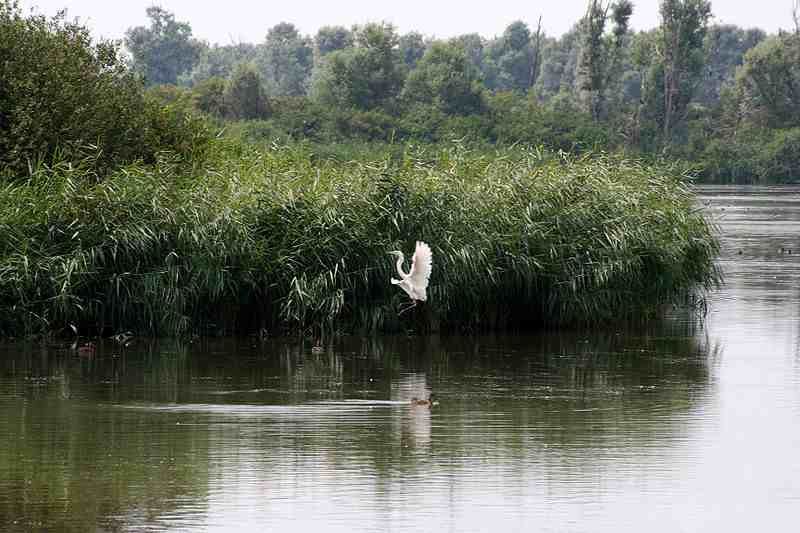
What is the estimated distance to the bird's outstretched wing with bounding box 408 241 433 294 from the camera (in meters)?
17.2

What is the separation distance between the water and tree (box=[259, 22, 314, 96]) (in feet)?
390

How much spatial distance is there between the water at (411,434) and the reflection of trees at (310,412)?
0.11 feet

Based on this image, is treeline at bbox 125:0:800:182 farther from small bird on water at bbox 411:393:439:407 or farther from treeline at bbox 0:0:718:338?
small bird on water at bbox 411:393:439:407

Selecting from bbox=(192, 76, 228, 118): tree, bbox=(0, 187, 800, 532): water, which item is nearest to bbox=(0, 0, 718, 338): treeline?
bbox=(0, 187, 800, 532): water

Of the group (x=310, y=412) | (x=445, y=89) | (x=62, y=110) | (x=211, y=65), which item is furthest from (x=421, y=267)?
(x=211, y=65)

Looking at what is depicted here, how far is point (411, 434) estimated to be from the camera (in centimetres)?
1254

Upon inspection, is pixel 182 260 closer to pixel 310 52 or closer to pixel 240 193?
pixel 240 193

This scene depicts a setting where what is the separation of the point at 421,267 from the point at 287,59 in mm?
136244

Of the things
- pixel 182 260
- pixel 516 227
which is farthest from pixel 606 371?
pixel 182 260

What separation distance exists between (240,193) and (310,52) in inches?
5660

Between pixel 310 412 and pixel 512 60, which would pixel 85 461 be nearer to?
pixel 310 412

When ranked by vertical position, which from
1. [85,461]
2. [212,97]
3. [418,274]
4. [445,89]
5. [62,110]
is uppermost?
[445,89]

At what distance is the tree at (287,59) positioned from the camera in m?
143

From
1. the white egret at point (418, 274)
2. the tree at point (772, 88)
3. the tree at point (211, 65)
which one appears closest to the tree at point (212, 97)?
the tree at point (772, 88)
